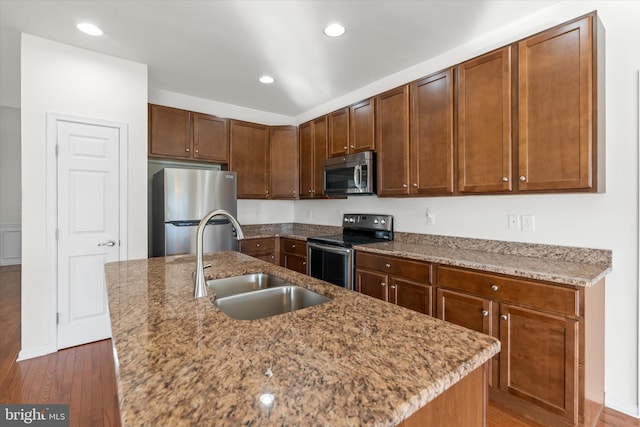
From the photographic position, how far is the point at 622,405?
1.86 metres

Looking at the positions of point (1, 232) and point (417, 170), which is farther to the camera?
point (1, 232)

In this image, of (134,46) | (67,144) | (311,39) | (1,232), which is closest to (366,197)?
(311,39)

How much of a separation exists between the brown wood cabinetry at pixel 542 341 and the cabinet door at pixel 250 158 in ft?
9.31

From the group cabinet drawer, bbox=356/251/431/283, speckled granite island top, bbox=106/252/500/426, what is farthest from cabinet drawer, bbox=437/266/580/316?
speckled granite island top, bbox=106/252/500/426

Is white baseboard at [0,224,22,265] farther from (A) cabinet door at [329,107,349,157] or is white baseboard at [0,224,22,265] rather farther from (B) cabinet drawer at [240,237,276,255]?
(A) cabinet door at [329,107,349,157]

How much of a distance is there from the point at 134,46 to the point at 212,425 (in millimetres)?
3146

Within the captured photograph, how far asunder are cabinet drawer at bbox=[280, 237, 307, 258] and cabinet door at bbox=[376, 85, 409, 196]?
1184 mm

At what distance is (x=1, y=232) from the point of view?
5.54 metres

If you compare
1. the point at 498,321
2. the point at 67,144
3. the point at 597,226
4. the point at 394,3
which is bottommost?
the point at 498,321

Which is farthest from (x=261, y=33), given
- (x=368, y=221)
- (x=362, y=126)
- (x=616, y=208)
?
(x=616, y=208)

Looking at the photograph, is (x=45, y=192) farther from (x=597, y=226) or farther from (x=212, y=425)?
(x=597, y=226)

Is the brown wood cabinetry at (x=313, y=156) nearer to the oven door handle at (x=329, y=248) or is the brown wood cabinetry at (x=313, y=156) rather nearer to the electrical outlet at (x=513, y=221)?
the oven door handle at (x=329, y=248)

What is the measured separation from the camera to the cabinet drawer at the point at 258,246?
3.75 m

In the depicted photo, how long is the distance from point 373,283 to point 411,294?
394 mm
